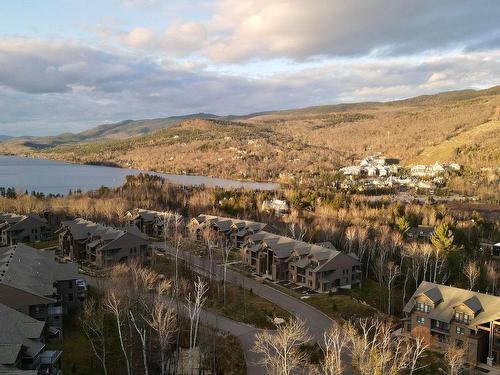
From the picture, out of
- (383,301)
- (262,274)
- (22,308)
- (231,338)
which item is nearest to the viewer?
(22,308)

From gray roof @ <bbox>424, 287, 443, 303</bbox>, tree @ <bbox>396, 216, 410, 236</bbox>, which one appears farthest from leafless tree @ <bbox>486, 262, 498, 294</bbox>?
tree @ <bbox>396, 216, 410, 236</bbox>

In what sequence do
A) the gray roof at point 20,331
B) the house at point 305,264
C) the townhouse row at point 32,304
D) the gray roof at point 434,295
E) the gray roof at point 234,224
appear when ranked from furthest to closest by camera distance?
the gray roof at point 234,224, the house at point 305,264, the gray roof at point 434,295, the gray roof at point 20,331, the townhouse row at point 32,304

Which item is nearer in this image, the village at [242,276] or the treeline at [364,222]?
the village at [242,276]

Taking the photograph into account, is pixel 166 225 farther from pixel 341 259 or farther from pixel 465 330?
pixel 465 330

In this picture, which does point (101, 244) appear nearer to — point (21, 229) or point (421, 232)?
point (21, 229)

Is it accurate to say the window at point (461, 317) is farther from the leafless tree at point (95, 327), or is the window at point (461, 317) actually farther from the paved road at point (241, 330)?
the leafless tree at point (95, 327)

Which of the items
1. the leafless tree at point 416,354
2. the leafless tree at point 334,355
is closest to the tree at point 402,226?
the leafless tree at point 416,354

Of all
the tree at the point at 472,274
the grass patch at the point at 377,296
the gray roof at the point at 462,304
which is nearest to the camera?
the gray roof at the point at 462,304

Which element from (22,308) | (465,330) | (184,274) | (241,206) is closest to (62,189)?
(241,206)
